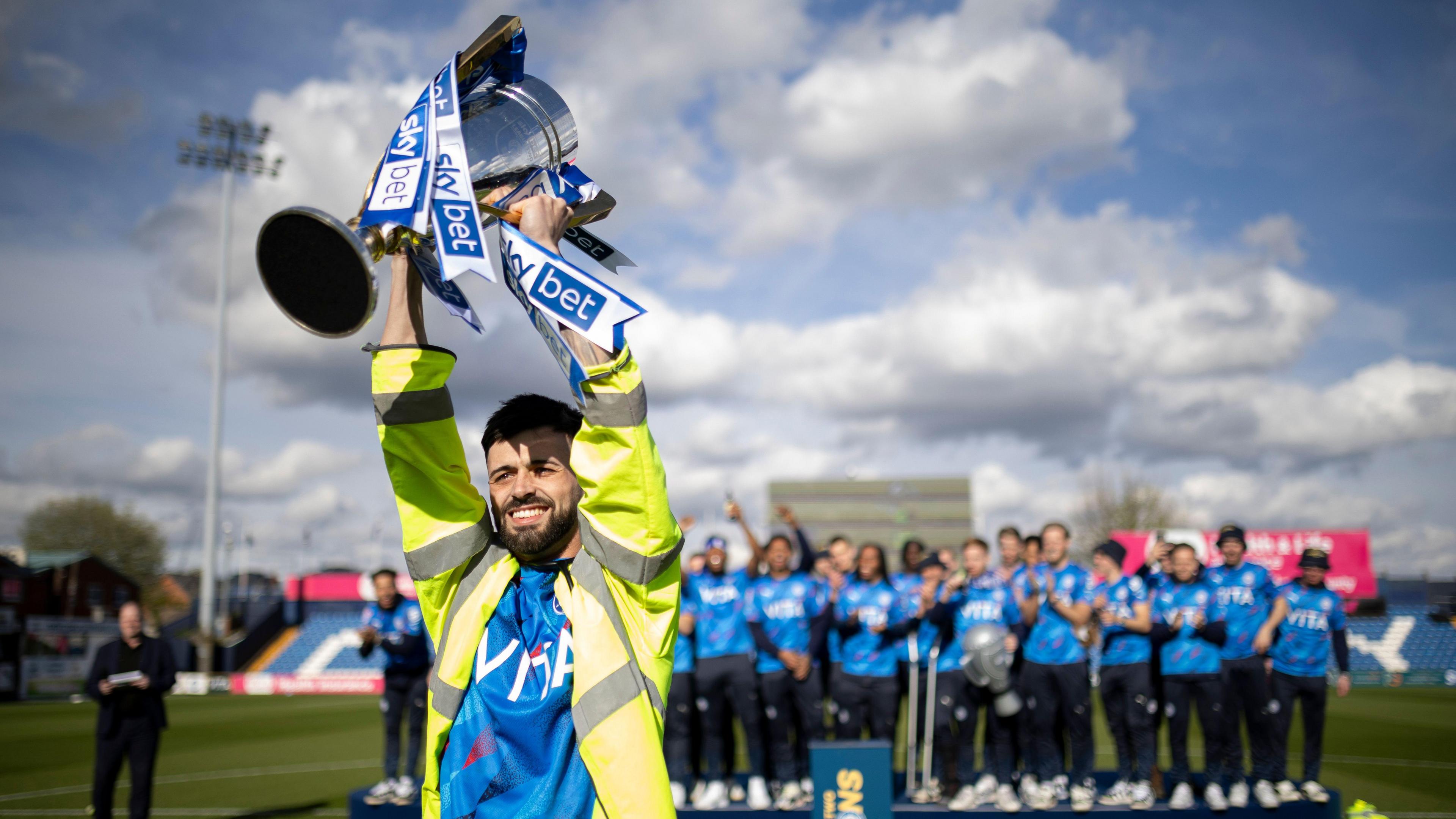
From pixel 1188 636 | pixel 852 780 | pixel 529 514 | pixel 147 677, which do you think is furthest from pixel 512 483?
pixel 1188 636

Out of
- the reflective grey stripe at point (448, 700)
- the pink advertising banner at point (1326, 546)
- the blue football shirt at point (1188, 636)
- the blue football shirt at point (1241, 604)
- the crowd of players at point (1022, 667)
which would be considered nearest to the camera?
the reflective grey stripe at point (448, 700)

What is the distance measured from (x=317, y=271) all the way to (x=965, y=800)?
8.35 meters

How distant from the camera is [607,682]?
76.2 inches

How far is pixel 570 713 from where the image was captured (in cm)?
201

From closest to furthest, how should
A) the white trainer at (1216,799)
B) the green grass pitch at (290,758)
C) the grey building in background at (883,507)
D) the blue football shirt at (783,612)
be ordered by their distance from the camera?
the white trainer at (1216,799) → the blue football shirt at (783,612) → the green grass pitch at (290,758) → the grey building in background at (883,507)

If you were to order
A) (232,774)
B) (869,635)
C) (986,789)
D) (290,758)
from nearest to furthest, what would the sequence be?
(986,789) < (869,635) < (232,774) < (290,758)

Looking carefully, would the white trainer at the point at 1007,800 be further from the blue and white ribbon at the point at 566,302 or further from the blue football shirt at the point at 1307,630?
the blue and white ribbon at the point at 566,302

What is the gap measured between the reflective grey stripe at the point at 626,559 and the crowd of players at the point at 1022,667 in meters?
7.25

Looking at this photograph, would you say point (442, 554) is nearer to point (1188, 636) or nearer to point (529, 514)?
point (529, 514)

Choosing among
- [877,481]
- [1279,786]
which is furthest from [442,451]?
[877,481]

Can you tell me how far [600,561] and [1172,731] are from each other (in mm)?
8115

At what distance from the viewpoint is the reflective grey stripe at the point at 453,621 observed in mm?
2043

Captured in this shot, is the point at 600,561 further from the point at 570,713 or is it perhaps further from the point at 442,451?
the point at 442,451

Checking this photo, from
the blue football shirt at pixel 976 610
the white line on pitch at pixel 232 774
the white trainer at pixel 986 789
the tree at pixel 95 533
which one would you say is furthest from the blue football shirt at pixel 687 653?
the tree at pixel 95 533
